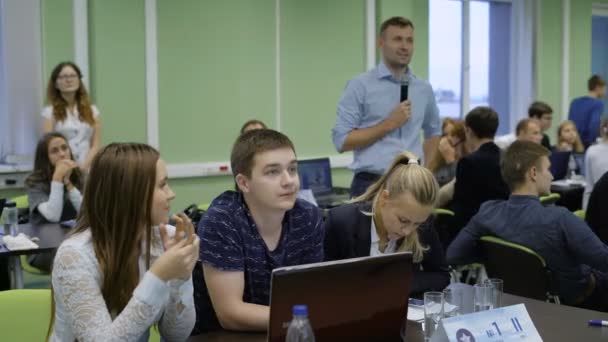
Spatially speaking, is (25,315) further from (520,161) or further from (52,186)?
(52,186)

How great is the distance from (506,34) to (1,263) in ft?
22.5

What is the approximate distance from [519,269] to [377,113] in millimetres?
1264

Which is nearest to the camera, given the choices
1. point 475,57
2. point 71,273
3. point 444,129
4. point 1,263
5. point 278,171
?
point 71,273

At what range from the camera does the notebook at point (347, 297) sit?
5.24ft

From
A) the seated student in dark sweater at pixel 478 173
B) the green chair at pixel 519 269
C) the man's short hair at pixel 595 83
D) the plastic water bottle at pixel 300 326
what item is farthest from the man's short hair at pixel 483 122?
the man's short hair at pixel 595 83

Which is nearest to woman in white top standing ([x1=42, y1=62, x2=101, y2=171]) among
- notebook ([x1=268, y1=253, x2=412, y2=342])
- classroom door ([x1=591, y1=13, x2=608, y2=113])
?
notebook ([x1=268, y1=253, x2=412, y2=342])

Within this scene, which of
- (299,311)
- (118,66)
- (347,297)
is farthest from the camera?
(118,66)

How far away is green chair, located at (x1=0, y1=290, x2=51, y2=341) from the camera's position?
203cm

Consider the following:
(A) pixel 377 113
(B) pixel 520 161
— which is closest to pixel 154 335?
(B) pixel 520 161

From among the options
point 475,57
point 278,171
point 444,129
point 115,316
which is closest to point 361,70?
point 444,129

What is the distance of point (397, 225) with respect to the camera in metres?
2.54

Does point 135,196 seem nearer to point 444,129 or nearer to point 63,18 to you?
point 63,18

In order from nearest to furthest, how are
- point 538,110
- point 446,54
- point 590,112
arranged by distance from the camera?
point 538,110, point 446,54, point 590,112

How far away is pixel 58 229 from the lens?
408cm
